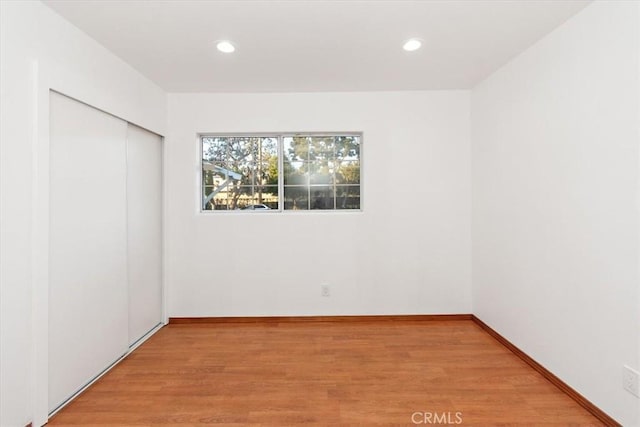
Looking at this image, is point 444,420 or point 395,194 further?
point 395,194

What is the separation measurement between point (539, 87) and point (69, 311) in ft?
11.8

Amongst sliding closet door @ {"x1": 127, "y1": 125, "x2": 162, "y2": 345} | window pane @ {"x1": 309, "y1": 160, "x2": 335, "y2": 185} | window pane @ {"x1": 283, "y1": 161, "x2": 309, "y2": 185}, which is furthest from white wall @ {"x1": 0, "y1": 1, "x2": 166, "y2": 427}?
window pane @ {"x1": 309, "y1": 160, "x2": 335, "y2": 185}

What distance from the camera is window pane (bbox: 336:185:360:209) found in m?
3.72

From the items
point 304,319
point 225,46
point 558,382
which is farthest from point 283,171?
point 558,382

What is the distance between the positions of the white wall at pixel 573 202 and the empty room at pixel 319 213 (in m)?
0.01

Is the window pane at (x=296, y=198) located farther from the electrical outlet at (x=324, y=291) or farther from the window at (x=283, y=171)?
the electrical outlet at (x=324, y=291)

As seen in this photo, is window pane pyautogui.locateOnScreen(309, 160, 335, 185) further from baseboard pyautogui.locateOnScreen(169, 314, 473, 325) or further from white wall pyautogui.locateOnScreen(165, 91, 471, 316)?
Result: baseboard pyautogui.locateOnScreen(169, 314, 473, 325)

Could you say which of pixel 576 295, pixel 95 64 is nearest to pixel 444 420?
pixel 576 295

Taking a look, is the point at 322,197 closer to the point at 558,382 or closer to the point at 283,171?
the point at 283,171

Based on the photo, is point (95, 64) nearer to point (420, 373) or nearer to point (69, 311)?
point (69, 311)

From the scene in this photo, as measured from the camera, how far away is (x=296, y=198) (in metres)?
3.73

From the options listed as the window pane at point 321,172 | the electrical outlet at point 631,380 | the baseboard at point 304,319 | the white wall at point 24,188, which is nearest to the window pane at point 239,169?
the window pane at point 321,172

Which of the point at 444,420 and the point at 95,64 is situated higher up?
the point at 95,64

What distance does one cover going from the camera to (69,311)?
217 centimetres
